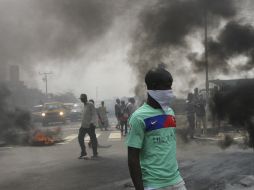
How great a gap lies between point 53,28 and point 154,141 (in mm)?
8472

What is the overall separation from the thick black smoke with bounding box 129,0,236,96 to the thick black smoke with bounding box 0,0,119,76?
33.5 inches

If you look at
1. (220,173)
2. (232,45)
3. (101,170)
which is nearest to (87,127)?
(101,170)

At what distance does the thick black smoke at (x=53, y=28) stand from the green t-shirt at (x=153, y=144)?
7.81m

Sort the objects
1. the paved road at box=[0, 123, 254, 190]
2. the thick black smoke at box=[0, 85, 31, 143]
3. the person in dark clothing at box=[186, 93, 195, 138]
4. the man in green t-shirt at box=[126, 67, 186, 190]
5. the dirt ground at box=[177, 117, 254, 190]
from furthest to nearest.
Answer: the person in dark clothing at box=[186, 93, 195, 138] < the thick black smoke at box=[0, 85, 31, 143] < the paved road at box=[0, 123, 254, 190] < the dirt ground at box=[177, 117, 254, 190] < the man in green t-shirt at box=[126, 67, 186, 190]

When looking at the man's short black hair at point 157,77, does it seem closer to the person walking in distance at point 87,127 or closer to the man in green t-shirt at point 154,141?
the man in green t-shirt at point 154,141

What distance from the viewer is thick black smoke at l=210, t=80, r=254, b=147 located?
1006 cm

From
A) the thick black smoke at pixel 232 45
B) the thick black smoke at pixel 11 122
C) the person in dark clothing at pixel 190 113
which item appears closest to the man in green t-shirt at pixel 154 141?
the thick black smoke at pixel 232 45

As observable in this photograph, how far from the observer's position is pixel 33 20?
37.3 ft

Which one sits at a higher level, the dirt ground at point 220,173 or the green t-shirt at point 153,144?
the green t-shirt at point 153,144

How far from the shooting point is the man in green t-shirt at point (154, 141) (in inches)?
124

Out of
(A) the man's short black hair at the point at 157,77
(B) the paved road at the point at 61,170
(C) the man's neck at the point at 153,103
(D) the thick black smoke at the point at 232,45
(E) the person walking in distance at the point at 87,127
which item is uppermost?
(D) the thick black smoke at the point at 232,45

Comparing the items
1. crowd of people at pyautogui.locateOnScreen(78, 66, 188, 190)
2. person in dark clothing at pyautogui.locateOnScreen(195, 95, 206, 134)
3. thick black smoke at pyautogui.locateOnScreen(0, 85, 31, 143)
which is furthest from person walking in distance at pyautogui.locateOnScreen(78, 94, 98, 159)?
crowd of people at pyautogui.locateOnScreen(78, 66, 188, 190)

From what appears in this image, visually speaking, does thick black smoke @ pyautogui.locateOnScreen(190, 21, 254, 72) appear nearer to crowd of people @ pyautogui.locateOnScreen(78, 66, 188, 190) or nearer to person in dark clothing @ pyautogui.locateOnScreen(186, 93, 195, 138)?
person in dark clothing @ pyautogui.locateOnScreen(186, 93, 195, 138)

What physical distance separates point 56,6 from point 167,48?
275cm
